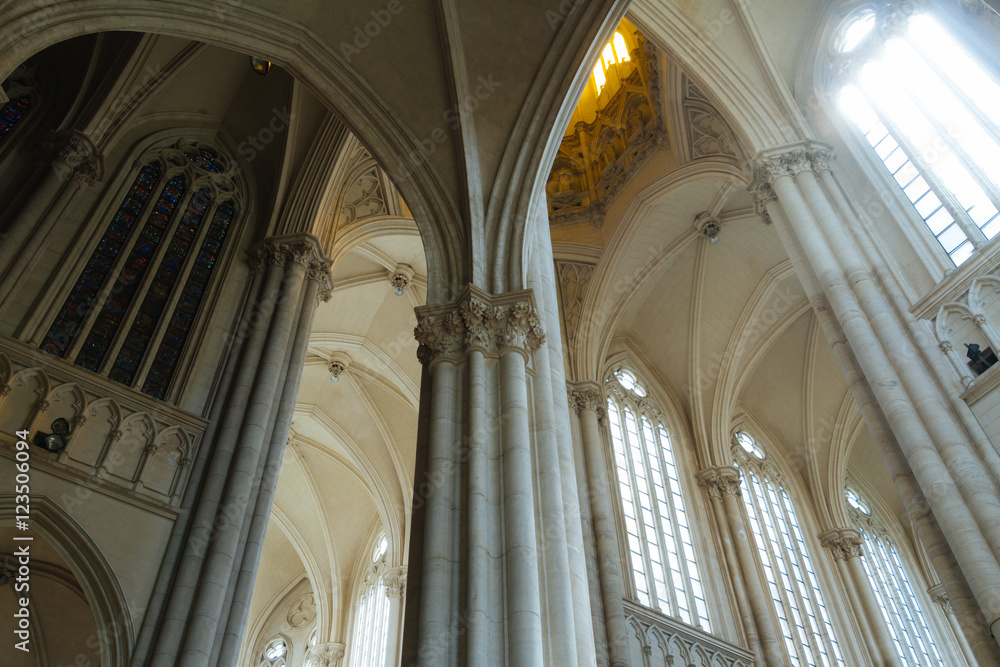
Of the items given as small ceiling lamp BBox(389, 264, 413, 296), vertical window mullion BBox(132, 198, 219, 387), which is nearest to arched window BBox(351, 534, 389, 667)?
small ceiling lamp BBox(389, 264, 413, 296)

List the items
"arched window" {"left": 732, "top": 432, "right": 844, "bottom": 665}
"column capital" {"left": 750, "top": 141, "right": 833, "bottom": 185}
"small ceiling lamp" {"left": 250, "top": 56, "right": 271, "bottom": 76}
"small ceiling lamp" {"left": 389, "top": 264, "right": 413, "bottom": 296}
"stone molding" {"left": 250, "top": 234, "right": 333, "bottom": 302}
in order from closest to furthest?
"column capital" {"left": 750, "top": 141, "right": 833, "bottom": 185} < "stone molding" {"left": 250, "top": 234, "right": 333, "bottom": 302} < "small ceiling lamp" {"left": 250, "top": 56, "right": 271, "bottom": 76} < "arched window" {"left": 732, "top": 432, "right": 844, "bottom": 665} < "small ceiling lamp" {"left": 389, "top": 264, "right": 413, "bottom": 296}

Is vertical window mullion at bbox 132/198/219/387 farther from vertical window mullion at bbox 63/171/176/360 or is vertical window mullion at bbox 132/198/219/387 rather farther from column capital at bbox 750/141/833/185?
column capital at bbox 750/141/833/185

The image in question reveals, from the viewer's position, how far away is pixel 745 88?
12859 mm

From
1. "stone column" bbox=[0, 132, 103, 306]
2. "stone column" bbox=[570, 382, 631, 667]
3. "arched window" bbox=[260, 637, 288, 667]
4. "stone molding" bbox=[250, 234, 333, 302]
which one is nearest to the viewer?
"stone column" bbox=[0, 132, 103, 306]

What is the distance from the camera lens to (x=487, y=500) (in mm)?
6711

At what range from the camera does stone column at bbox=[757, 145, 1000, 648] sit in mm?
7523

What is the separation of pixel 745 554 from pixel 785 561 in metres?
1.94

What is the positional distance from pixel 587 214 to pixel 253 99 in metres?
7.92

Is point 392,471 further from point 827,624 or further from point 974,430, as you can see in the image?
point 974,430

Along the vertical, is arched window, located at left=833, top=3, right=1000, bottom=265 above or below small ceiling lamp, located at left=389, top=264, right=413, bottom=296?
below

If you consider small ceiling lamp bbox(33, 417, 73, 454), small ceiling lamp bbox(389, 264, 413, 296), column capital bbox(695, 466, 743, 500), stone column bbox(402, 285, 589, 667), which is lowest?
stone column bbox(402, 285, 589, 667)

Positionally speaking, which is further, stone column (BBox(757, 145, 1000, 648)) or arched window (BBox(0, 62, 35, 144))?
arched window (BBox(0, 62, 35, 144))

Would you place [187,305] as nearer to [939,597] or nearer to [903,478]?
[903,478]

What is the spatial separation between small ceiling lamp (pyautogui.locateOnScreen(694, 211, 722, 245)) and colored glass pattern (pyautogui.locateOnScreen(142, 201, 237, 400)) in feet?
32.0
